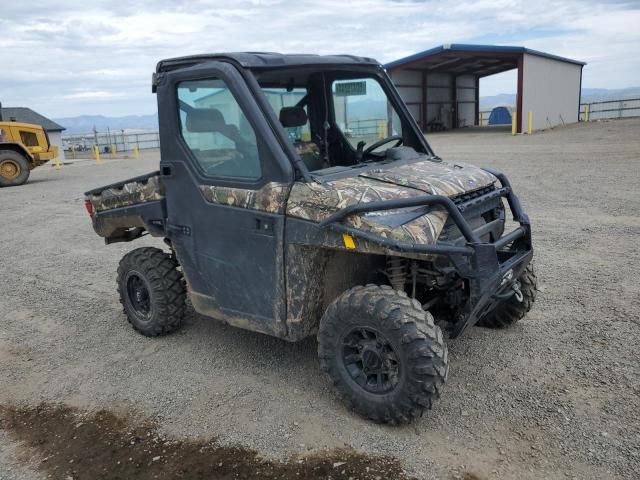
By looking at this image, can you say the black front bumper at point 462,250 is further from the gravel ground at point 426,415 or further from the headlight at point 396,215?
the gravel ground at point 426,415

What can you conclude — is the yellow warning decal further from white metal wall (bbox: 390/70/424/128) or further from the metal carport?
white metal wall (bbox: 390/70/424/128)

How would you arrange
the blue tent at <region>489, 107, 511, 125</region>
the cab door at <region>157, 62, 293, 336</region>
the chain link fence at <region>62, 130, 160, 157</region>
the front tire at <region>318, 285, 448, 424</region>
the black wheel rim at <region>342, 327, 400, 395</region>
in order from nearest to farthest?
the front tire at <region>318, 285, 448, 424</region> → the black wheel rim at <region>342, 327, 400, 395</region> → the cab door at <region>157, 62, 293, 336</region> → the blue tent at <region>489, 107, 511, 125</region> → the chain link fence at <region>62, 130, 160, 157</region>

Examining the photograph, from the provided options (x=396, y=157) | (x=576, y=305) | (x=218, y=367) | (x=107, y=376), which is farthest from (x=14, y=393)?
(x=576, y=305)

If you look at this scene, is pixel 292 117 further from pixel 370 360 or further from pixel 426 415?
pixel 426 415

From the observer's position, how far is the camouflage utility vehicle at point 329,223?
3270 mm

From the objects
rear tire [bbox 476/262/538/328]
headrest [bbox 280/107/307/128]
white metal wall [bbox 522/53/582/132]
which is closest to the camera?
headrest [bbox 280/107/307/128]

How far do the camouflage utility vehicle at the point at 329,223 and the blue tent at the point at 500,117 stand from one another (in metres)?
36.8

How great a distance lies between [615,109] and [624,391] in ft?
A: 114

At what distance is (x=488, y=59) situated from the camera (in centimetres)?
3108

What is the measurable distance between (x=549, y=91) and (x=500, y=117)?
10198mm

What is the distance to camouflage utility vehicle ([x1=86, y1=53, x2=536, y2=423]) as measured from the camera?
129 inches

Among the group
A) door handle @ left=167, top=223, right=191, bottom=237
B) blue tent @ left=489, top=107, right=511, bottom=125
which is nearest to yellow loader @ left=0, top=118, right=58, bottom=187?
door handle @ left=167, top=223, right=191, bottom=237

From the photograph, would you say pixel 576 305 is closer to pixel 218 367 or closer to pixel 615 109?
pixel 218 367

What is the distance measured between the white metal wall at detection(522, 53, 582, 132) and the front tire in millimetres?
26085
